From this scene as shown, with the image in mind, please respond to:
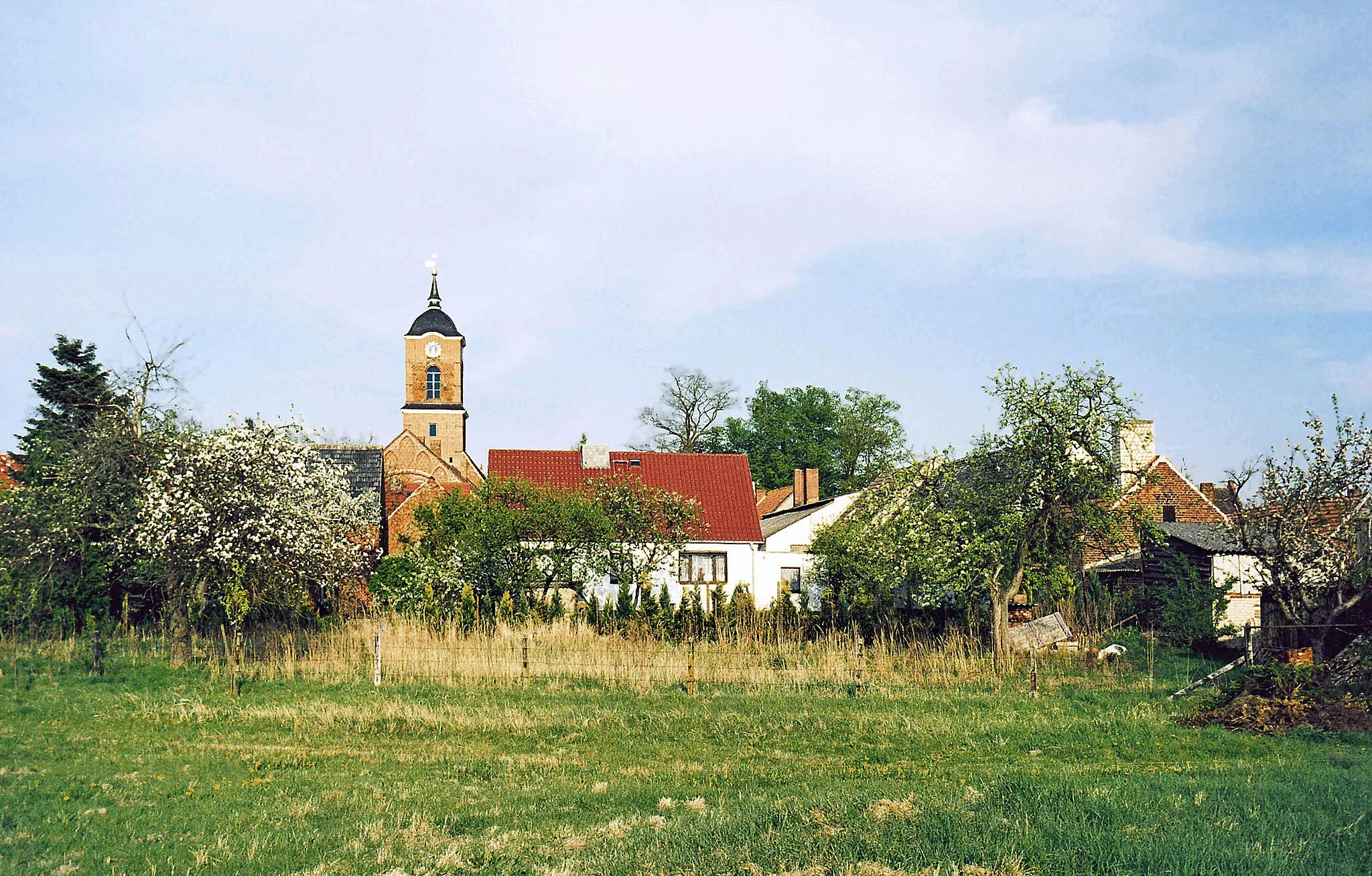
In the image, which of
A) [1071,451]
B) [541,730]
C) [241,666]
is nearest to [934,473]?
[1071,451]

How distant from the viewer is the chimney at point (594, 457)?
39812mm

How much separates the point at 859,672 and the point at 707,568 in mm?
18263

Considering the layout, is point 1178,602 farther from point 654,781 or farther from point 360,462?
point 360,462

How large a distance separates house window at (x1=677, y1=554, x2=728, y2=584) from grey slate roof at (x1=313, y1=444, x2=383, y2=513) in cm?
1101

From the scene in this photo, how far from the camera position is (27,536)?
24.4 meters

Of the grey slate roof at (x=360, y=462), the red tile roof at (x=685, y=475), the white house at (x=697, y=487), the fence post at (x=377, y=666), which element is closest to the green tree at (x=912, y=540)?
the white house at (x=697, y=487)

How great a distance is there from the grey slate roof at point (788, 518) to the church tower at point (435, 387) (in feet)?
76.7

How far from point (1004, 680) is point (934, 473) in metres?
6.66

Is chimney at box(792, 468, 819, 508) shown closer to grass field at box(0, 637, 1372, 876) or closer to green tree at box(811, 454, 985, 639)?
green tree at box(811, 454, 985, 639)

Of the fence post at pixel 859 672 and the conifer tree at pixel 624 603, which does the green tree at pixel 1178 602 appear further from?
the conifer tree at pixel 624 603

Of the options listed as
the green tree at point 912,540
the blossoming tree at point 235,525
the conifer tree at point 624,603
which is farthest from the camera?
the conifer tree at point 624,603

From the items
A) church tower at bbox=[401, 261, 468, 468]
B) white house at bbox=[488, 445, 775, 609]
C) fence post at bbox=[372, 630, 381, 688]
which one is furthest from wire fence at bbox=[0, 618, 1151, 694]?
church tower at bbox=[401, 261, 468, 468]

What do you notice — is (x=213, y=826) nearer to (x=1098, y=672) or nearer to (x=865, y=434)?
(x=1098, y=672)

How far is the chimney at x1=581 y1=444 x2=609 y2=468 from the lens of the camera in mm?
39812
